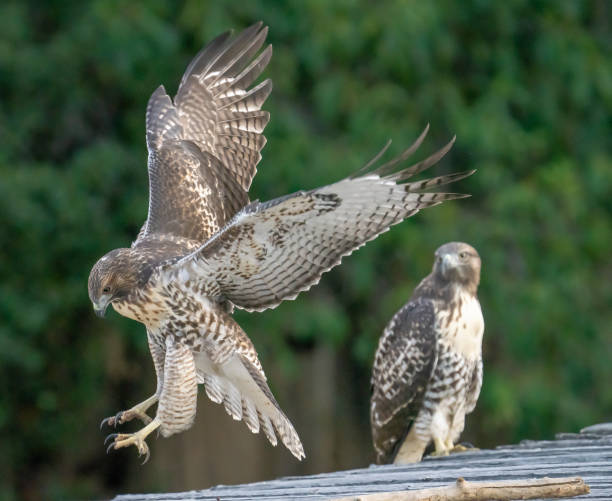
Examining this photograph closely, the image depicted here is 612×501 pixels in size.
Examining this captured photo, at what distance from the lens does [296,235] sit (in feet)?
16.0

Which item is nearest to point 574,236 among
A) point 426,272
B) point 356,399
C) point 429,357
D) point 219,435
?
point 426,272

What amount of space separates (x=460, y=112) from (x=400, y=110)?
49cm

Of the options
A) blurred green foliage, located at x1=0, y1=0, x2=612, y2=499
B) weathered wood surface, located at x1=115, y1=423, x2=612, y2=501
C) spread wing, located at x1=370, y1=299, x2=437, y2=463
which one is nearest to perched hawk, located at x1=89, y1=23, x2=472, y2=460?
weathered wood surface, located at x1=115, y1=423, x2=612, y2=501

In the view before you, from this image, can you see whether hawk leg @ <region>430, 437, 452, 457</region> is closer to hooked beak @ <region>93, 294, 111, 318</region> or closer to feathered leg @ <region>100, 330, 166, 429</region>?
feathered leg @ <region>100, 330, 166, 429</region>

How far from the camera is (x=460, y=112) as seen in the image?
31.9 ft

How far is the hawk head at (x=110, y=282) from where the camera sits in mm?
4891

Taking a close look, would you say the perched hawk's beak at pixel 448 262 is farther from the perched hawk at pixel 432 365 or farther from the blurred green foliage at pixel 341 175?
the blurred green foliage at pixel 341 175

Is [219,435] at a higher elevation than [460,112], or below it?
below

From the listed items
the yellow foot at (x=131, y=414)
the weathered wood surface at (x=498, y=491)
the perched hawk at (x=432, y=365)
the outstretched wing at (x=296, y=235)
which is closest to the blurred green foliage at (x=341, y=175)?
the perched hawk at (x=432, y=365)

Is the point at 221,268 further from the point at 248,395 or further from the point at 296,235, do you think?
the point at 248,395

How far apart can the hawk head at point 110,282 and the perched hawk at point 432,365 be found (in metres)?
1.51

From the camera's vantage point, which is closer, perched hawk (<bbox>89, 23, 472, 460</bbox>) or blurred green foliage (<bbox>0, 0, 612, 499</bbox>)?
perched hawk (<bbox>89, 23, 472, 460</bbox>)

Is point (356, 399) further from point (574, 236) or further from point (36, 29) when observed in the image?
point (36, 29)

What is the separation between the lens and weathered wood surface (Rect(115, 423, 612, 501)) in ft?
13.9
